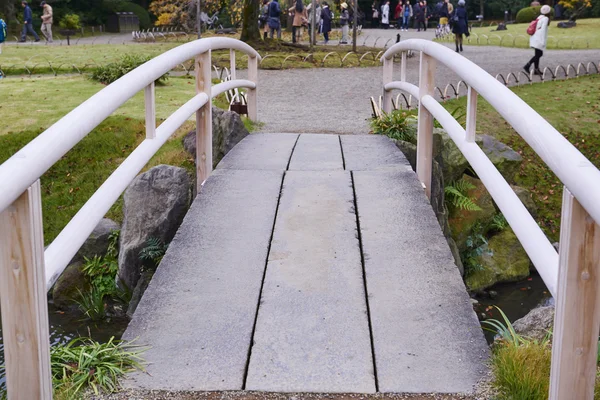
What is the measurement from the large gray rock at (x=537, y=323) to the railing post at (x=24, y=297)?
2.68 m

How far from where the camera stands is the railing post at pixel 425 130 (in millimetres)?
5871

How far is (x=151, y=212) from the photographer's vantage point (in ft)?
22.5

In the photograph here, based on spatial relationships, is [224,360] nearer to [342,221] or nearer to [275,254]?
[275,254]

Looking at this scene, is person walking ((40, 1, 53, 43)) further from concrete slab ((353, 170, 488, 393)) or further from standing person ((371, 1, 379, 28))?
concrete slab ((353, 170, 488, 393))

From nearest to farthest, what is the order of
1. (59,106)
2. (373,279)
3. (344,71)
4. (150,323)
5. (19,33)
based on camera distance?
1. (150,323)
2. (373,279)
3. (59,106)
4. (344,71)
5. (19,33)

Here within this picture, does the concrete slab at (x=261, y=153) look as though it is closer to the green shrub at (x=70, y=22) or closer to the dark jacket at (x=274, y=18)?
the dark jacket at (x=274, y=18)

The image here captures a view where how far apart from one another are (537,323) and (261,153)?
3.06 m

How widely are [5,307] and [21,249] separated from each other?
0.63ft

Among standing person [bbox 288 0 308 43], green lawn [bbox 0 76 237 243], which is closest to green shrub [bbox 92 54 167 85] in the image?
green lawn [bbox 0 76 237 243]

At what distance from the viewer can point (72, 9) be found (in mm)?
47188

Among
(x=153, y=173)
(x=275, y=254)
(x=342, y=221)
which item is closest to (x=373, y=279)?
(x=275, y=254)

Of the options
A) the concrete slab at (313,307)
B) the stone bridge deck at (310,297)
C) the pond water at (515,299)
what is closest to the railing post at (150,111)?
the stone bridge deck at (310,297)

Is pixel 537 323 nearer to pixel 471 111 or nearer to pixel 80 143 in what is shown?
pixel 471 111

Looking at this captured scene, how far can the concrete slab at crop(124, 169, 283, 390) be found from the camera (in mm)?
3242
